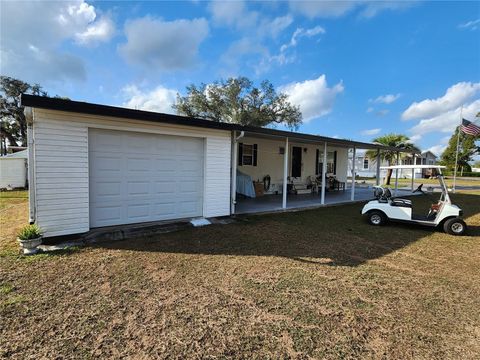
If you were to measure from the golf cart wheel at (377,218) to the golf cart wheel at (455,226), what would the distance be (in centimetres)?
131

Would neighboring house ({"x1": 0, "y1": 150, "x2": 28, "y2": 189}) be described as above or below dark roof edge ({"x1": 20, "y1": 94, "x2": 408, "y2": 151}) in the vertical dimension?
below

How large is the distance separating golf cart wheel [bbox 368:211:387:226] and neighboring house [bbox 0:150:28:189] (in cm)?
1754

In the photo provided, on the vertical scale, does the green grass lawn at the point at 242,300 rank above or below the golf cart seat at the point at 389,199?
below

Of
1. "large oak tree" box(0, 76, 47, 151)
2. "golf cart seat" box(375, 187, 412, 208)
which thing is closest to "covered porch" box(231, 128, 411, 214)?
"golf cart seat" box(375, 187, 412, 208)

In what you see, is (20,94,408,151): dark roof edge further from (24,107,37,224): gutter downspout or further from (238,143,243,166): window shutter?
(238,143,243,166): window shutter

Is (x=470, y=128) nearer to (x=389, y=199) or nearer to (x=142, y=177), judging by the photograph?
(x=389, y=199)

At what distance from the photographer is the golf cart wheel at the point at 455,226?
5980mm

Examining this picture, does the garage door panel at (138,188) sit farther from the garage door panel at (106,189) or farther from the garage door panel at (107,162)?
the garage door panel at (107,162)

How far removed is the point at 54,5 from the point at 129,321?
1012 centimetres

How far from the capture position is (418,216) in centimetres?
660

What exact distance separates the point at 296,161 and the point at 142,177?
9.03 meters

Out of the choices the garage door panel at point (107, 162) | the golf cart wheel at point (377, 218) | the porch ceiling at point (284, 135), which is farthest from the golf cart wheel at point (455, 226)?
the garage door panel at point (107, 162)

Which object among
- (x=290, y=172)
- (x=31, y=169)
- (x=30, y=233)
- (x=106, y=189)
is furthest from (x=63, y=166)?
(x=290, y=172)

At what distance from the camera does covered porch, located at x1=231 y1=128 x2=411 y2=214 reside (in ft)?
31.7
